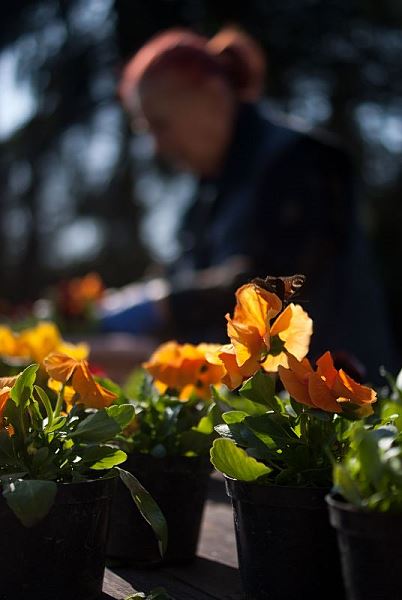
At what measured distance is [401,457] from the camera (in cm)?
56

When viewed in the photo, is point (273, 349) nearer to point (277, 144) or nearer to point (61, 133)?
point (277, 144)

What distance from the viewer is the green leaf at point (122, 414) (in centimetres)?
79

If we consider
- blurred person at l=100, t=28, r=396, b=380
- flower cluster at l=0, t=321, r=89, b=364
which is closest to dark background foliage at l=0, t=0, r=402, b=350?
blurred person at l=100, t=28, r=396, b=380

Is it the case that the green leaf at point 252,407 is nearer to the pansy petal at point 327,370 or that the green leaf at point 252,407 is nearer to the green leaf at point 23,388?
the pansy petal at point 327,370

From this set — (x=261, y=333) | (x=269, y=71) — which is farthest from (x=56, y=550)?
(x=269, y=71)

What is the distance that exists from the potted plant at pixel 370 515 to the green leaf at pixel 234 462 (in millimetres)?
117

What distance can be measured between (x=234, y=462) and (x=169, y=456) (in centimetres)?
26

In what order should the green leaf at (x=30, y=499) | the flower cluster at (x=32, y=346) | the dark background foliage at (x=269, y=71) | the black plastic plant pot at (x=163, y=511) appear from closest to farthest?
the green leaf at (x=30, y=499)
the black plastic plant pot at (x=163, y=511)
the flower cluster at (x=32, y=346)
the dark background foliage at (x=269, y=71)

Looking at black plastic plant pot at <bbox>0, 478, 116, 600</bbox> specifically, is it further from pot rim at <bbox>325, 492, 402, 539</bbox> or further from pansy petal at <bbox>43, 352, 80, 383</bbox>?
pot rim at <bbox>325, 492, 402, 539</bbox>

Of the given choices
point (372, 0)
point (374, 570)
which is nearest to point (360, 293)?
point (374, 570)

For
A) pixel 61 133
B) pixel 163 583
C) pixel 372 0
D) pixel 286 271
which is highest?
pixel 372 0

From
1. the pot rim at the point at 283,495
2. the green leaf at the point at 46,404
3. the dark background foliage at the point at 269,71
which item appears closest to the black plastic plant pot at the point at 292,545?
the pot rim at the point at 283,495

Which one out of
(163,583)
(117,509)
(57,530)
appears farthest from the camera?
(117,509)

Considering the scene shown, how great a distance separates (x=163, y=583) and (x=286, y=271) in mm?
1271
